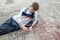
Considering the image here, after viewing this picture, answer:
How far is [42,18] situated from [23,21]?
1.29ft

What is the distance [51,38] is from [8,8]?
3.24ft

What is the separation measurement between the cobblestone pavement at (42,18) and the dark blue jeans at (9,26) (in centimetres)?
6

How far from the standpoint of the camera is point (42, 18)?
2.42 meters

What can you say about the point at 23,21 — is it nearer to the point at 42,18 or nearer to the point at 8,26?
the point at 8,26

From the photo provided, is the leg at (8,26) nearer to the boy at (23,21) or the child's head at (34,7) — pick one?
the boy at (23,21)

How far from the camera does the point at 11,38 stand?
6.59 ft

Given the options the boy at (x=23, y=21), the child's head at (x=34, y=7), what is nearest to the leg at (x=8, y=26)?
the boy at (x=23, y=21)

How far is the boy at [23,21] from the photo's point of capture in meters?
2.08

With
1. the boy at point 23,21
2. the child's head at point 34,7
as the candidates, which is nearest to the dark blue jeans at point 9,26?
the boy at point 23,21

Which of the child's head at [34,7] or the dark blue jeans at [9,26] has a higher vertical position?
the child's head at [34,7]

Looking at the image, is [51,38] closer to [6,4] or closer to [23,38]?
[23,38]

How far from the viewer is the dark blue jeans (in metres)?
2.05

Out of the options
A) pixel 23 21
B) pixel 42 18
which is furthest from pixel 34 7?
pixel 42 18

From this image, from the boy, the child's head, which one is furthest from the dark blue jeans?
the child's head
